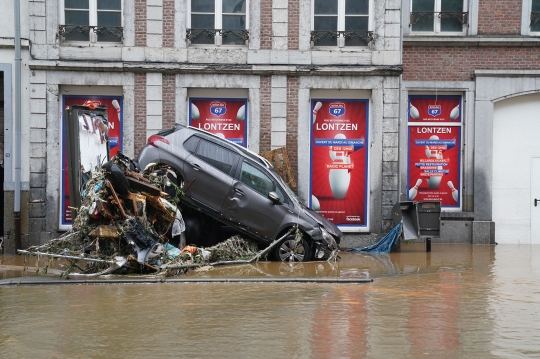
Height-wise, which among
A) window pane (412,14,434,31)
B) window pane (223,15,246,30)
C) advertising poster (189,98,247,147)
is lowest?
advertising poster (189,98,247,147)

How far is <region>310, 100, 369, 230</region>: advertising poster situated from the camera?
57.0 feet

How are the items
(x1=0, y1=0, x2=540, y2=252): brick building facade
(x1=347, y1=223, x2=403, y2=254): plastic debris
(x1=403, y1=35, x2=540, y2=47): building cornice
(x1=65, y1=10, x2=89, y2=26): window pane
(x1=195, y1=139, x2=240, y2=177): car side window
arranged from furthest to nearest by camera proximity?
1. (x1=403, y1=35, x2=540, y2=47): building cornice
2. (x1=65, y1=10, x2=89, y2=26): window pane
3. (x1=0, y1=0, x2=540, y2=252): brick building facade
4. (x1=347, y1=223, x2=403, y2=254): plastic debris
5. (x1=195, y1=139, x2=240, y2=177): car side window

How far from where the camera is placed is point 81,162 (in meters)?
13.7

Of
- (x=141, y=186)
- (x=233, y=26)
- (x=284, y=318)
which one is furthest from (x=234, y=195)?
(x=284, y=318)

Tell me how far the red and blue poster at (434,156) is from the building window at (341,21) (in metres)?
2.15

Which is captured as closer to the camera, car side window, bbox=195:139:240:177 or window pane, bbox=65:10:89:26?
car side window, bbox=195:139:240:177

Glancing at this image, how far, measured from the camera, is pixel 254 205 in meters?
13.7

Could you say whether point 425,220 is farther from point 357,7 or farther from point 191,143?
point 191,143

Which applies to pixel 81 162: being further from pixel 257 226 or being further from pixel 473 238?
pixel 473 238

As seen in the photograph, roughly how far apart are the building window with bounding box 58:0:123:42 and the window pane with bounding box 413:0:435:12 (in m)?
6.86

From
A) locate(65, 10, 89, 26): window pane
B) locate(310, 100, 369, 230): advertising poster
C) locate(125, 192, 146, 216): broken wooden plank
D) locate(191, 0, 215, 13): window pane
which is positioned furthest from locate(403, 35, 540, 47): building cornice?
locate(125, 192, 146, 216): broken wooden plank

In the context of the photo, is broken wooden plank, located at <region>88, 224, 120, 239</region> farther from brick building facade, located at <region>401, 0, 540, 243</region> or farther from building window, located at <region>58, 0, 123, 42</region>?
brick building facade, located at <region>401, 0, 540, 243</region>

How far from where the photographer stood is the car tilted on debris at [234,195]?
1360cm

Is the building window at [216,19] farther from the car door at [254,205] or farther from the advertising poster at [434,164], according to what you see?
the advertising poster at [434,164]
